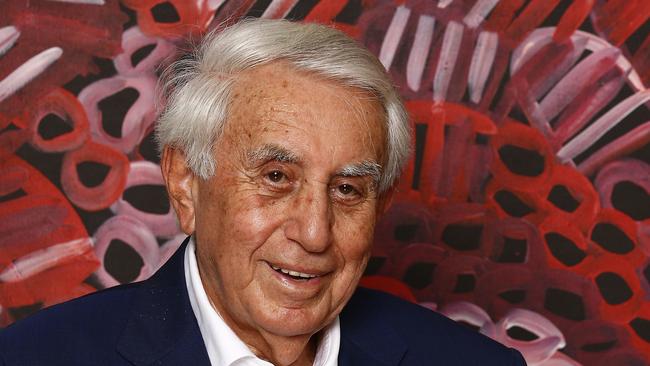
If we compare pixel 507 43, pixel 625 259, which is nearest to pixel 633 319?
pixel 625 259

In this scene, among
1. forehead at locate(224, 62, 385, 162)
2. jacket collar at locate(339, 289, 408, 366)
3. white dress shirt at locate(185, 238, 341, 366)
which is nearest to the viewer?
forehead at locate(224, 62, 385, 162)

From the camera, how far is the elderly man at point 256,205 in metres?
1.95

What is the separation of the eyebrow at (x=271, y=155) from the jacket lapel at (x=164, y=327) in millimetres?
303

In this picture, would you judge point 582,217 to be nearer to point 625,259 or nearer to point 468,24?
point 625,259

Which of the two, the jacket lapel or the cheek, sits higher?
the cheek

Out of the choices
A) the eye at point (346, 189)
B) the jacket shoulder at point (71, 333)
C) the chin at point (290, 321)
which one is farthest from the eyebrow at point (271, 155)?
the jacket shoulder at point (71, 333)

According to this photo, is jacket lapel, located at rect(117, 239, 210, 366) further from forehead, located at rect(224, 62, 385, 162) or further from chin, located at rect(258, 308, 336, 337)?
forehead, located at rect(224, 62, 385, 162)

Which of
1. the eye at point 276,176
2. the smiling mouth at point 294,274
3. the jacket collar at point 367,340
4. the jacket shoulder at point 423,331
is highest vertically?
the eye at point 276,176

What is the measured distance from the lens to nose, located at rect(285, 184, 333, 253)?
194 centimetres

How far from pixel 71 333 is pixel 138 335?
12 cm

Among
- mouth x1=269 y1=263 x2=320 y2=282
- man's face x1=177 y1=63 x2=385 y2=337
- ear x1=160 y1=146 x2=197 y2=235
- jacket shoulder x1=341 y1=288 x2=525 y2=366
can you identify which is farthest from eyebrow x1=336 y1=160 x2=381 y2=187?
jacket shoulder x1=341 y1=288 x2=525 y2=366

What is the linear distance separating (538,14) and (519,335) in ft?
2.76

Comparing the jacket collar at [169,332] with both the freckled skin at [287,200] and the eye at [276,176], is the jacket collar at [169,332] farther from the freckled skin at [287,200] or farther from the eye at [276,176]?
the eye at [276,176]

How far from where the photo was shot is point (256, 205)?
1967 mm
